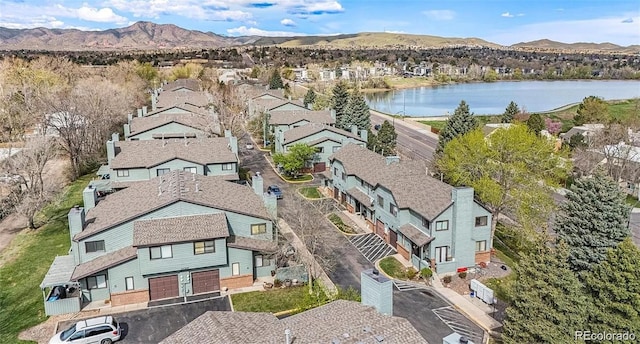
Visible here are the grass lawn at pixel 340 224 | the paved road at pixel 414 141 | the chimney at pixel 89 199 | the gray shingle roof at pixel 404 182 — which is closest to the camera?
the chimney at pixel 89 199

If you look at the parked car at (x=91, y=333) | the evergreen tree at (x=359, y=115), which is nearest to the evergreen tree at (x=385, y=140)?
the evergreen tree at (x=359, y=115)

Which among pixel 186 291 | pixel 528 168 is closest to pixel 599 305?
pixel 528 168

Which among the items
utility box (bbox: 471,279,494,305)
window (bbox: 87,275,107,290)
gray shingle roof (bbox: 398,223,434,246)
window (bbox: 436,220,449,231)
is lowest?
utility box (bbox: 471,279,494,305)

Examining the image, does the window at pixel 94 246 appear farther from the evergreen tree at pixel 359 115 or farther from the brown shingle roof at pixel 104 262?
the evergreen tree at pixel 359 115

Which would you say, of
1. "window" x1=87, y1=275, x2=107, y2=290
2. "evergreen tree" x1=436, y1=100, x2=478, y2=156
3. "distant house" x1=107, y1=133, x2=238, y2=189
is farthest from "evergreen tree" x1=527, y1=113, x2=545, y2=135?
"window" x1=87, y1=275, x2=107, y2=290

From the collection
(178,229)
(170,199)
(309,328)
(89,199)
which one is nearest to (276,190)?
(89,199)

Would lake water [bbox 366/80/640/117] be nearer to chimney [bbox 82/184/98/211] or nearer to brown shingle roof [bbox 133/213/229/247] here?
chimney [bbox 82/184/98/211]
